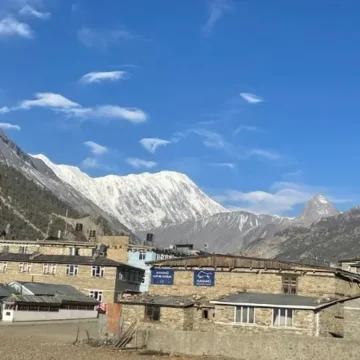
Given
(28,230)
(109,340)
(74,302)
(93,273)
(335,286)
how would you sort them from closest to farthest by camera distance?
(109,340) < (335,286) < (74,302) < (93,273) < (28,230)

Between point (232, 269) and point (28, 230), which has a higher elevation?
point (28, 230)

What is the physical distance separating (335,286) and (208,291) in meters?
10.5

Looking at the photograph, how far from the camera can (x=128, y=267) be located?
254 feet

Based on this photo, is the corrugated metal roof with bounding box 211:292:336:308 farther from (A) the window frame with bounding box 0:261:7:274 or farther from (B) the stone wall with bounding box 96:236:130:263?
(B) the stone wall with bounding box 96:236:130:263

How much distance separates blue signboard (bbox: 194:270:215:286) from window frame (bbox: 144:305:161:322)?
19.1 feet

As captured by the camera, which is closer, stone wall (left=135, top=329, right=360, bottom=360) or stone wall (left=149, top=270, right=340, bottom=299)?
stone wall (left=135, top=329, right=360, bottom=360)

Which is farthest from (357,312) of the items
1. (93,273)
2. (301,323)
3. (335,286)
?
(93,273)

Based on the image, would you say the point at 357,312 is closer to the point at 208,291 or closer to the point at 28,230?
the point at 208,291

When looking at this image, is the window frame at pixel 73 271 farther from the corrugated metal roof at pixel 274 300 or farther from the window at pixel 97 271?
the corrugated metal roof at pixel 274 300

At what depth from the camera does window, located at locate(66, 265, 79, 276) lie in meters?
75.6

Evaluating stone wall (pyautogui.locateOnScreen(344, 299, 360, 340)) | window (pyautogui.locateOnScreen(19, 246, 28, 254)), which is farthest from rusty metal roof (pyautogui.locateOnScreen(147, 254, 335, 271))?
window (pyautogui.locateOnScreen(19, 246, 28, 254))

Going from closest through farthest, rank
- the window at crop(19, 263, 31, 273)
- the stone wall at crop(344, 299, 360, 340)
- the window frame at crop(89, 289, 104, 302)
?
1. the stone wall at crop(344, 299, 360, 340)
2. the window frame at crop(89, 289, 104, 302)
3. the window at crop(19, 263, 31, 273)

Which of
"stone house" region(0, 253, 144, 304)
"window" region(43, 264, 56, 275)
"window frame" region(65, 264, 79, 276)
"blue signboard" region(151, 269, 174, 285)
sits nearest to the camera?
"blue signboard" region(151, 269, 174, 285)

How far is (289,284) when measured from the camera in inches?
1983
